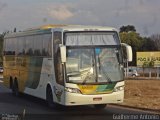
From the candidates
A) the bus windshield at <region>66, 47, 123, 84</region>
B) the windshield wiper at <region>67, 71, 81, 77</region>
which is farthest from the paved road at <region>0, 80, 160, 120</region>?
the windshield wiper at <region>67, 71, 81, 77</region>

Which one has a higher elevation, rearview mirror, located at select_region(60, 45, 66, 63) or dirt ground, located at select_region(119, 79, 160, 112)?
rearview mirror, located at select_region(60, 45, 66, 63)

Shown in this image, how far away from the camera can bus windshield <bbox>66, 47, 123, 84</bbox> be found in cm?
1834

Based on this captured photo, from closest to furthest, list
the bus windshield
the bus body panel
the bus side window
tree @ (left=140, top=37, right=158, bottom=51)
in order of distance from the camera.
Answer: the bus body panel, the bus windshield, the bus side window, tree @ (left=140, top=37, right=158, bottom=51)

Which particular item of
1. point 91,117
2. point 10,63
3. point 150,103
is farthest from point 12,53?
point 91,117

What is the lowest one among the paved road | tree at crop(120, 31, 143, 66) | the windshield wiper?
the paved road

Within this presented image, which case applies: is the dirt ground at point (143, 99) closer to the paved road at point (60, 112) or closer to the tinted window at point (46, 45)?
the paved road at point (60, 112)

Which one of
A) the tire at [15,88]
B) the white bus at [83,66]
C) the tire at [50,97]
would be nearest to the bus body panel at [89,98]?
the white bus at [83,66]

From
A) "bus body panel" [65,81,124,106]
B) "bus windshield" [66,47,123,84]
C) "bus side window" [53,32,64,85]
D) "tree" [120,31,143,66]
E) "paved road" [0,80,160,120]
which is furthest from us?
"tree" [120,31,143,66]

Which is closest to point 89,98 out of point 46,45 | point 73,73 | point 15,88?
point 73,73

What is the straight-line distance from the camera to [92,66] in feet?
60.6

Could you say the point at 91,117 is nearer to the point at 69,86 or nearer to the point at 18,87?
the point at 69,86

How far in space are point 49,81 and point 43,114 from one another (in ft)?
7.77

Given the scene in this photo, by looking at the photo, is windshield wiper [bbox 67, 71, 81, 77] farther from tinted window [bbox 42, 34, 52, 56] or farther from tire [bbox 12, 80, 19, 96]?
tire [bbox 12, 80, 19, 96]

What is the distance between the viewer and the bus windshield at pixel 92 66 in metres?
18.3
